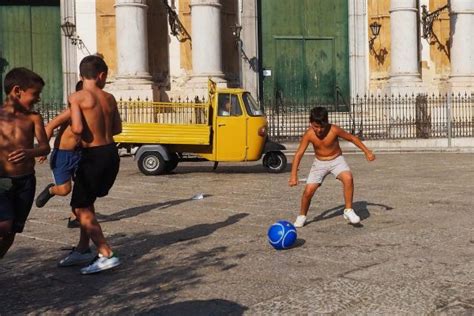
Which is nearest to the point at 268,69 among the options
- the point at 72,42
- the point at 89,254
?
the point at 72,42

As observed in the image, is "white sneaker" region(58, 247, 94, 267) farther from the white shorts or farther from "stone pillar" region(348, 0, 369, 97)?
"stone pillar" region(348, 0, 369, 97)

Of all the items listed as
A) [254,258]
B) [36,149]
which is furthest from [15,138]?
[254,258]

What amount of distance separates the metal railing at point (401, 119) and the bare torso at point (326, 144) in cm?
1388

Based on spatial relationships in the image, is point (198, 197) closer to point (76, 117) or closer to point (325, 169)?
point (325, 169)

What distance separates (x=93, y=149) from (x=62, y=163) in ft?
4.33

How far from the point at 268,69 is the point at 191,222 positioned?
17.2 m

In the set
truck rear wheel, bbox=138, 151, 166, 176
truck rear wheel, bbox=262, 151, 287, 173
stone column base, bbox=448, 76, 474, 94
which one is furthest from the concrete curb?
truck rear wheel, bbox=138, 151, 166, 176

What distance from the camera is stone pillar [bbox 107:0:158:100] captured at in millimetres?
20938

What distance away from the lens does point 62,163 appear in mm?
6984

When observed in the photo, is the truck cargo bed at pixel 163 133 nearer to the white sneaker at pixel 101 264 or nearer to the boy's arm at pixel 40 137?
the white sneaker at pixel 101 264

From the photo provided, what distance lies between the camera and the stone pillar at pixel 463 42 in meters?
23.7

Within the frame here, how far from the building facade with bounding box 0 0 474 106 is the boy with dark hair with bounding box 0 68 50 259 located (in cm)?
1596

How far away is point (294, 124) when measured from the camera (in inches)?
892

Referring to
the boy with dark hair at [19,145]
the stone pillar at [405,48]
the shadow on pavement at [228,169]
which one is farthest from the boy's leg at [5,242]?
the stone pillar at [405,48]
